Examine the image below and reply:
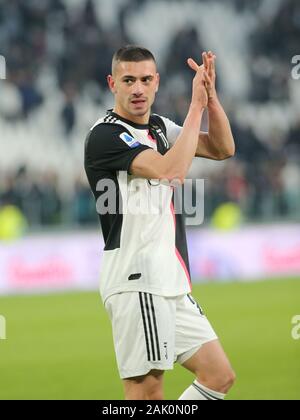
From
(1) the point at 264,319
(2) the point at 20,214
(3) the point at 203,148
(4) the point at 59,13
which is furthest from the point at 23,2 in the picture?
(3) the point at 203,148

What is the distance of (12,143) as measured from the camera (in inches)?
772

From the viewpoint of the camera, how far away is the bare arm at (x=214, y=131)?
5.15 m

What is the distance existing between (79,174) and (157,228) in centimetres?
1336

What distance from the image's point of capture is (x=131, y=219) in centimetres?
515

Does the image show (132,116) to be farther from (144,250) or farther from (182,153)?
(144,250)

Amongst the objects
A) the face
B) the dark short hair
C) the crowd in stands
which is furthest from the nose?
the crowd in stands

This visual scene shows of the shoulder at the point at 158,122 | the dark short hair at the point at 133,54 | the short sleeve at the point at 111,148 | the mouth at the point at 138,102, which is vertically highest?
the dark short hair at the point at 133,54

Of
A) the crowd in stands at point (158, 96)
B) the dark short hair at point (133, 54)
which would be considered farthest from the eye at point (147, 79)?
the crowd in stands at point (158, 96)

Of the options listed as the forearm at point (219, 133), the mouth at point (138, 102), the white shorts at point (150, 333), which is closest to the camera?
the white shorts at point (150, 333)

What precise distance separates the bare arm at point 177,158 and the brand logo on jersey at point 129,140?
0.11 meters

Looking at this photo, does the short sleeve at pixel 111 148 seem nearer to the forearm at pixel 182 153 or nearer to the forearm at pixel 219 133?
the forearm at pixel 182 153

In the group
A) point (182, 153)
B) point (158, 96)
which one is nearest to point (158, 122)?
point (182, 153)

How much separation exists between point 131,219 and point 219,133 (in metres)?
0.82

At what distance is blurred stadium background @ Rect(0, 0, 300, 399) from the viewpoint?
11016 mm
